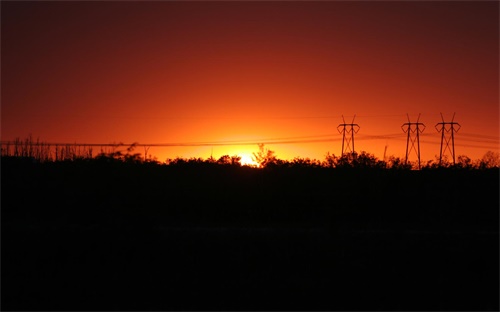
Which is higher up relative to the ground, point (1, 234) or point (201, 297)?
point (1, 234)

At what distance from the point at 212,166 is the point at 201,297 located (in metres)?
15.3

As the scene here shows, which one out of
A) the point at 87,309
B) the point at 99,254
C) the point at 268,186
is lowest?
the point at 87,309

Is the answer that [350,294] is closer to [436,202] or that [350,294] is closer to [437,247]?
[437,247]

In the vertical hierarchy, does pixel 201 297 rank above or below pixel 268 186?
below

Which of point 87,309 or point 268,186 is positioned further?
point 268,186

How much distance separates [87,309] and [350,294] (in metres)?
9.75

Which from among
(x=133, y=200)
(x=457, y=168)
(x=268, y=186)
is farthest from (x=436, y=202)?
(x=133, y=200)

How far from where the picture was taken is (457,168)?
42.7 meters

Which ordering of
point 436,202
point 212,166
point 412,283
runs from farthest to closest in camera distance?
1. point 212,166
2. point 436,202
3. point 412,283

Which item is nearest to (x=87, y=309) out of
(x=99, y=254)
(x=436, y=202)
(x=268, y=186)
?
(x=99, y=254)

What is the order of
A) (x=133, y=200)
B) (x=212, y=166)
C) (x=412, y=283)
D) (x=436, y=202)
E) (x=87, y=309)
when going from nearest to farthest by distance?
(x=87, y=309) → (x=412, y=283) → (x=133, y=200) → (x=436, y=202) → (x=212, y=166)

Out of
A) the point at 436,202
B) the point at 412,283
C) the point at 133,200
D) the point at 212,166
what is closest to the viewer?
the point at 412,283

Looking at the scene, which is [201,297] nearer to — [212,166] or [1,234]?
[1,234]

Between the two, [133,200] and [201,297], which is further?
[133,200]
